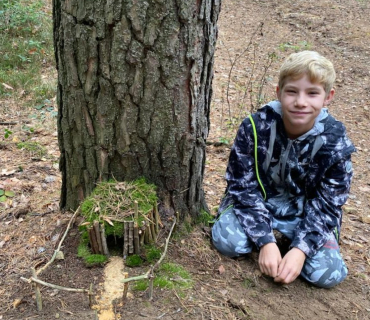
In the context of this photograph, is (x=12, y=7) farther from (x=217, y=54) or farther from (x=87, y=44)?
(x=87, y=44)

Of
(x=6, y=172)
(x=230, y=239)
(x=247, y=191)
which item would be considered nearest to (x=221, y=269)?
(x=230, y=239)

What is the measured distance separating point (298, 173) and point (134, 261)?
129cm

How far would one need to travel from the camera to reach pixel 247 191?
2.74 metres

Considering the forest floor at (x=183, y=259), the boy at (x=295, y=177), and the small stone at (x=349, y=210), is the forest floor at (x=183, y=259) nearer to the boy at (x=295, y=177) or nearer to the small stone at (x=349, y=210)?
the small stone at (x=349, y=210)

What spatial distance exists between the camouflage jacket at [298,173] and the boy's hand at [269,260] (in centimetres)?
5

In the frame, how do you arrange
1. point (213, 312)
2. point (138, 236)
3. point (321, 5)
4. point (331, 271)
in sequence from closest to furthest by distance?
point (213, 312), point (138, 236), point (331, 271), point (321, 5)

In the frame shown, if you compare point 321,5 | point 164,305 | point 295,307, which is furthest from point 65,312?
point 321,5

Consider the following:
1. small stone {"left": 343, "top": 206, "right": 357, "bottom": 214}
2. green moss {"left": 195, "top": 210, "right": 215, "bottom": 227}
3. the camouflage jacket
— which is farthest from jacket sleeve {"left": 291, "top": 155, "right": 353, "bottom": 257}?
small stone {"left": 343, "top": 206, "right": 357, "bottom": 214}

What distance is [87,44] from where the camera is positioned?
215 centimetres

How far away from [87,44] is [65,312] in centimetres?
146

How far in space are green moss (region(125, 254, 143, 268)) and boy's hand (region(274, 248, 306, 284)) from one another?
2.94ft

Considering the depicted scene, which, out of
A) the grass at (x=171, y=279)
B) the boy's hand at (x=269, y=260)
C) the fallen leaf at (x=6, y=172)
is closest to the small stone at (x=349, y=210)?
the boy's hand at (x=269, y=260)

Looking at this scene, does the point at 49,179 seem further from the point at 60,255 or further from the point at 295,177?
the point at 295,177

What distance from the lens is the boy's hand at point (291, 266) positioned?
244cm
